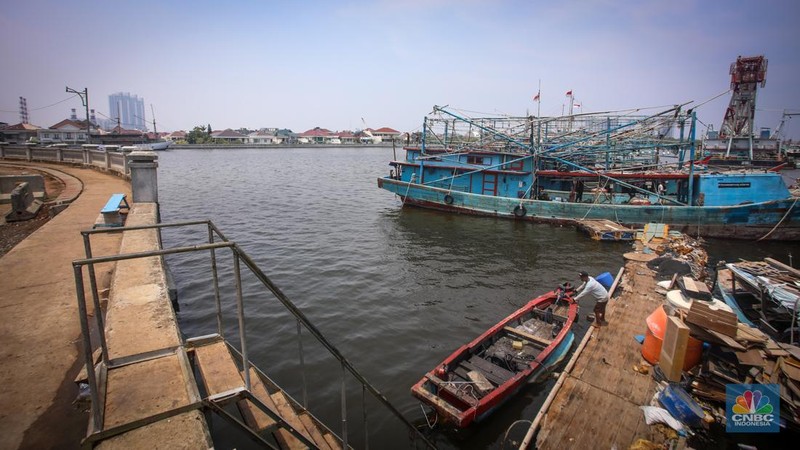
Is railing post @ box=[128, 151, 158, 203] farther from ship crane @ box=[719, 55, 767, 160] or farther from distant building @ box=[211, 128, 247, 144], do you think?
distant building @ box=[211, 128, 247, 144]

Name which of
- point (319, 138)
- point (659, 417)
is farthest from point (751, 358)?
point (319, 138)

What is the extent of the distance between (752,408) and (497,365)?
12.8ft

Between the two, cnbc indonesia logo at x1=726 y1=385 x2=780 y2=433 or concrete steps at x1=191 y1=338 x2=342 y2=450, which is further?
cnbc indonesia logo at x1=726 y1=385 x2=780 y2=433

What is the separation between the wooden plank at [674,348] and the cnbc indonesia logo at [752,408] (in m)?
0.66

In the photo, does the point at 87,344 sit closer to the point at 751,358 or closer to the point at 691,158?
the point at 751,358

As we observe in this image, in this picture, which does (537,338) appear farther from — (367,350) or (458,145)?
(458,145)

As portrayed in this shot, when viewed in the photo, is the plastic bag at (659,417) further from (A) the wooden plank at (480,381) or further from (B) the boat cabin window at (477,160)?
(B) the boat cabin window at (477,160)

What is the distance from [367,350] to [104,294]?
556 centimetres

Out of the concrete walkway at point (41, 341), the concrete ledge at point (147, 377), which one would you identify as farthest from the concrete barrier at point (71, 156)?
the concrete ledge at point (147, 377)

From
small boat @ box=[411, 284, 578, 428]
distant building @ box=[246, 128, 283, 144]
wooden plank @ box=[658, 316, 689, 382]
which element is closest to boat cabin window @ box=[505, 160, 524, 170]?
small boat @ box=[411, 284, 578, 428]

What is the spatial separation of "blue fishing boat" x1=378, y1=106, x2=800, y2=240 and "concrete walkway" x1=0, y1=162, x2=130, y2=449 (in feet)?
61.1

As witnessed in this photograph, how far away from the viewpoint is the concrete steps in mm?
3672

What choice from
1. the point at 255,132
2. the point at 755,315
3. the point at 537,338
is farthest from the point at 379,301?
the point at 255,132

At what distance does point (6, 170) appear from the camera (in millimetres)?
19359
